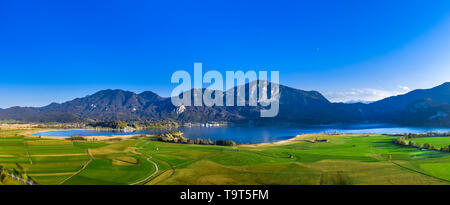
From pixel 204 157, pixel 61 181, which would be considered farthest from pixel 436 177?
pixel 61 181

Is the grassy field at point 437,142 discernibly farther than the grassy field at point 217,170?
Yes

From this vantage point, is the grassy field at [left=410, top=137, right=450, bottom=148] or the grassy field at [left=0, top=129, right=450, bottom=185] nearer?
the grassy field at [left=0, top=129, right=450, bottom=185]

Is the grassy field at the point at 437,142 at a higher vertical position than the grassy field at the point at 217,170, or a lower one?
higher

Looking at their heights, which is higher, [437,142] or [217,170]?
[437,142]

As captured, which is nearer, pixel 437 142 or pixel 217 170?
pixel 217 170

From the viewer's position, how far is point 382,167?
39.0 meters

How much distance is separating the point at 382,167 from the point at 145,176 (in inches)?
1471

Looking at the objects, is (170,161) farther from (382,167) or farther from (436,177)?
(436,177)

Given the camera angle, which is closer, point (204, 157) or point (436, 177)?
point (436, 177)

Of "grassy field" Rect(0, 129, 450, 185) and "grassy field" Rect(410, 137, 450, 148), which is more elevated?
A: "grassy field" Rect(410, 137, 450, 148)
